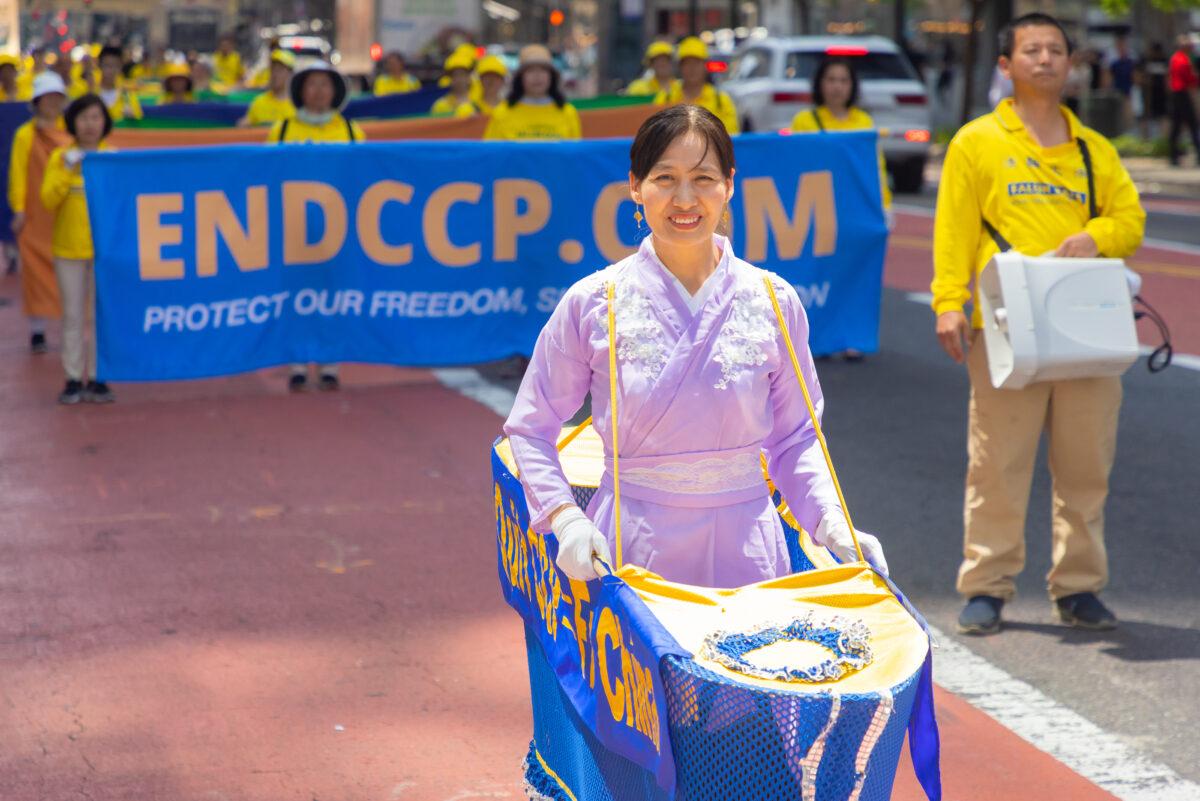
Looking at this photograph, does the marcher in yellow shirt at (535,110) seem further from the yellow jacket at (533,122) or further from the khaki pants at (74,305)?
the khaki pants at (74,305)

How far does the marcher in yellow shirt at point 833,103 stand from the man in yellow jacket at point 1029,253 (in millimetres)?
5629

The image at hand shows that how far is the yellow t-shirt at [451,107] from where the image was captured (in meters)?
16.1

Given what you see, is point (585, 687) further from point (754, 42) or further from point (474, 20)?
point (474, 20)

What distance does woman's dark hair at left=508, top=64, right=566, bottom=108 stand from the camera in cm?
1252

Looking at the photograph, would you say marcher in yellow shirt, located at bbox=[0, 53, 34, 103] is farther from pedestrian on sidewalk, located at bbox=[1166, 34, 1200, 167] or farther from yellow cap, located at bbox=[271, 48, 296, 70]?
pedestrian on sidewalk, located at bbox=[1166, 34, 1200, 167]

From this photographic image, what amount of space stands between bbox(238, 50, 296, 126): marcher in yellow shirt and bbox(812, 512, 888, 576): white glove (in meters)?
Answer: 11.2

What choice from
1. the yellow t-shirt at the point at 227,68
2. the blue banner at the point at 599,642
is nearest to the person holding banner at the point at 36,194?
the blue banner at the point at 599,642

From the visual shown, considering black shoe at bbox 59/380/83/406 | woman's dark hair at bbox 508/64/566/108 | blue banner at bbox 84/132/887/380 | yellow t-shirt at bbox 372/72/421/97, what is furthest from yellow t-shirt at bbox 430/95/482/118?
black shoe at bbox 59/380/83/406

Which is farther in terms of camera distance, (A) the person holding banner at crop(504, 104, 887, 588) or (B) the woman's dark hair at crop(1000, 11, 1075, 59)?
(B) the woman's dark hair at crop(1000, 11, 1075, 59)

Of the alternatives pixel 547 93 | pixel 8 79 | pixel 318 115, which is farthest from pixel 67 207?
pixel 8 79

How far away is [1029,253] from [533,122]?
7.19m

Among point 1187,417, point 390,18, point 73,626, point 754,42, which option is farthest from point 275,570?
point 390,18

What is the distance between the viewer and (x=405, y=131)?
12820 mm

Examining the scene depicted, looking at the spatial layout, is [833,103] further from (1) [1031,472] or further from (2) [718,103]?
(1) [1031,472]
